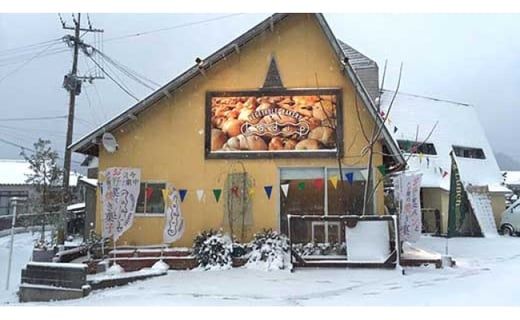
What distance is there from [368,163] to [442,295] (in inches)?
139

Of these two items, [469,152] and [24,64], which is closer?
[24,64]

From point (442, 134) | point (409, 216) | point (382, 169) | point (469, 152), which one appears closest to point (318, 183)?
point (382, 169)

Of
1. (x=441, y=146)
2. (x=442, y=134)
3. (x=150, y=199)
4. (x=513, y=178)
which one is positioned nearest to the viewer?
(x=150, y=199)

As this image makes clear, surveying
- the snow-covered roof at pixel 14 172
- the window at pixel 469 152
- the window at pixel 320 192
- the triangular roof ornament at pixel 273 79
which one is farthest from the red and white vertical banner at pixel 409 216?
the snow-covered roof at pixel 14 172

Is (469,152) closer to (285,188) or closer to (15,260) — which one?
(285,188)

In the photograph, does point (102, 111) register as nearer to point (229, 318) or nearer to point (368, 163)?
point (368, 163)

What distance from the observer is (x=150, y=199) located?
895 cm

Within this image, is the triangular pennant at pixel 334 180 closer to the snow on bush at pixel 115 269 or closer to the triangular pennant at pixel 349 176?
the triangular pennant at pixel 349 176

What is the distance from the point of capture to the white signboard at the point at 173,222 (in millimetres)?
8172

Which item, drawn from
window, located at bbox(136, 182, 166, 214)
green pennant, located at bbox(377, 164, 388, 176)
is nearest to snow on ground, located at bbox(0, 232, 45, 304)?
window, located at bbox(136, 182, 166, 214)

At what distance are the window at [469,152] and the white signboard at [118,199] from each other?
13610 millimetres

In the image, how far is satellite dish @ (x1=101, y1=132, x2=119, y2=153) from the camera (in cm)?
881

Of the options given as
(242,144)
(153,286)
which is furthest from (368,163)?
(153,286)

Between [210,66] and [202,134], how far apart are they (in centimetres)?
134
